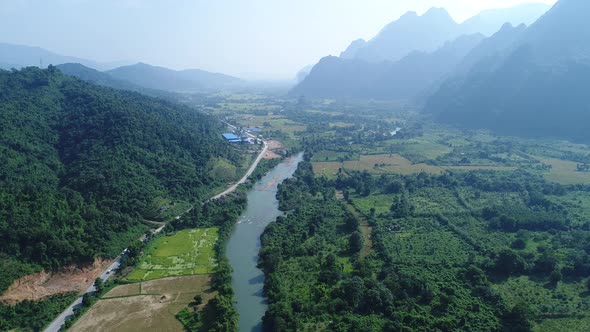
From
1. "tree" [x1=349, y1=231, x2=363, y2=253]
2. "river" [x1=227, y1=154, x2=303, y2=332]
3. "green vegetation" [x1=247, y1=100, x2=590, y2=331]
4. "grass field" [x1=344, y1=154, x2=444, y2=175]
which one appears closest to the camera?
"green vegetation" [x1=247, y1=100, x2=590, y2=331]

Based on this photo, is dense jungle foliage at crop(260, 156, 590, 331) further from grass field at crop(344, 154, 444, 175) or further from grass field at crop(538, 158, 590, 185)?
grass field at crop(344, 154, 444, 175)

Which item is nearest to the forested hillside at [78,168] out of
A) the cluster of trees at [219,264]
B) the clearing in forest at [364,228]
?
the cluster of trees at [219,264]

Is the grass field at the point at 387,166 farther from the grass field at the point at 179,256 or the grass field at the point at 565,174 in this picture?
the grass field at the point at 179,256

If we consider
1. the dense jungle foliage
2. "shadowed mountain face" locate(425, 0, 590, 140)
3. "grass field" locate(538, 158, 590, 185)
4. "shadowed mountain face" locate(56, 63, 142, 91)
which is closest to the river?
the dense jungle foliage

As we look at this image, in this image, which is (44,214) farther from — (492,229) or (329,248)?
(492,229)

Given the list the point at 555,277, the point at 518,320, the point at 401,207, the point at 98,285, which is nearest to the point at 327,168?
the point at 401,207

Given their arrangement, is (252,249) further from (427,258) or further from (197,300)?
(427,258)
